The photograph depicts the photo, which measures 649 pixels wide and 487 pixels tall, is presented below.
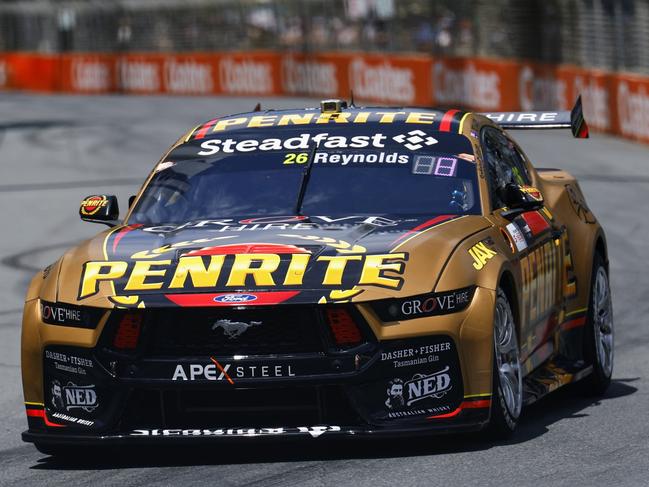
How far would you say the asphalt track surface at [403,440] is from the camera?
7.03 metres

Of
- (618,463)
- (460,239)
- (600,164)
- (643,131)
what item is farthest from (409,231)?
(643,131)

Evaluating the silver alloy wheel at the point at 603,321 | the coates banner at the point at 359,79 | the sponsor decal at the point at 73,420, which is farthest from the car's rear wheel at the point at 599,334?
the coates banner at the point at 359,79

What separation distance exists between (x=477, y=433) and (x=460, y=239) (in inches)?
33.6

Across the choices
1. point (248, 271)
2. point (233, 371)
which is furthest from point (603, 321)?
point (233, 371)

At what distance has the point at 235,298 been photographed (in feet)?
23.1

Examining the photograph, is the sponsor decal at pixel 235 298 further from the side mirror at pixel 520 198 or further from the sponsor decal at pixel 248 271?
the side mirror at pixel 520 198

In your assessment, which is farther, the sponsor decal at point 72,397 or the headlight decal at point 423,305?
the sponsor decal at point 72,397

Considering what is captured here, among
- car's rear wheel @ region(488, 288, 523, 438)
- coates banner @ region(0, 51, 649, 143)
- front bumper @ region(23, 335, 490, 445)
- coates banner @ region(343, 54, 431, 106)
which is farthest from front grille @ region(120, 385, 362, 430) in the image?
coates banner @ region(343, 54, 431, 106)

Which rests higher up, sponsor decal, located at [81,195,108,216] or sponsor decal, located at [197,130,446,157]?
sponsor decal, located at [197,130,446,157]

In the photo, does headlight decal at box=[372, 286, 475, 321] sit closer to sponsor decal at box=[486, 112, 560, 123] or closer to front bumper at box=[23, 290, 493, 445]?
front bumper at box=[23, 290, 493, 445]

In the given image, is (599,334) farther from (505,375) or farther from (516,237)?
(505,375)

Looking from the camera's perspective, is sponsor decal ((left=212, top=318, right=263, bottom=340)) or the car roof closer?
sponsor decal ((left=212, top=318, right=263, bottom=340))

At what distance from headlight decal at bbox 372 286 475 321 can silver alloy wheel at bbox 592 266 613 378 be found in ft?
7.27

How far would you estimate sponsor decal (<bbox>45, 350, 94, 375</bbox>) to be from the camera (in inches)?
286
